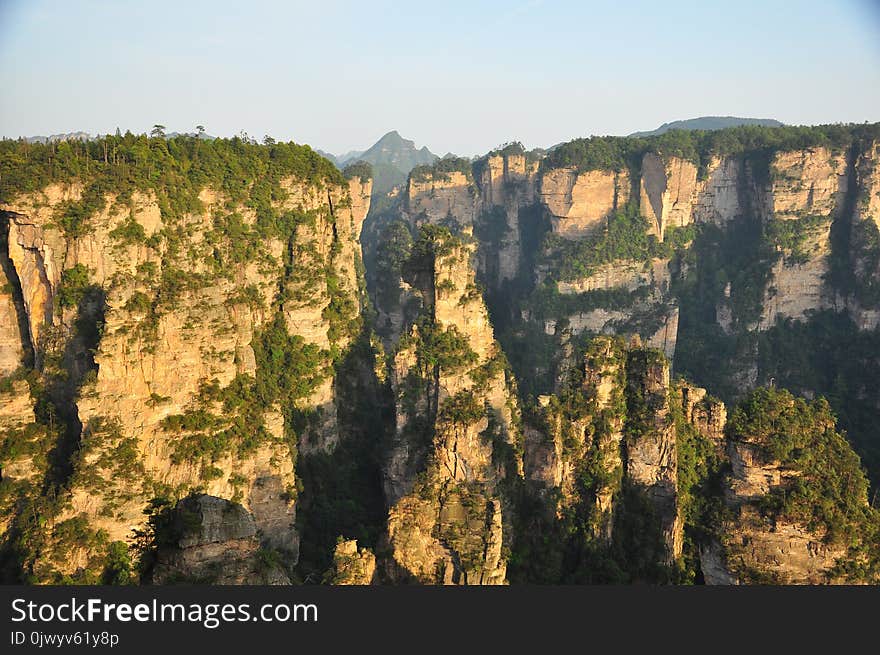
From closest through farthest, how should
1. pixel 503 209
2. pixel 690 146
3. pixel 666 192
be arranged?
pixel 666 192 < pixel 690 146 < pixel 503 209

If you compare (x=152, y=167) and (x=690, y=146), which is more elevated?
(x=690, y=146)

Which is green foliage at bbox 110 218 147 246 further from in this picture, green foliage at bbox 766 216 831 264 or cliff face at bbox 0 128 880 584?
green foliage at bbox 766 216 831 264

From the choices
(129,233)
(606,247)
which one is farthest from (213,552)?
(606,247)

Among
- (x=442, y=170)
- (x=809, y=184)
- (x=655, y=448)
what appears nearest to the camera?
(x=655, y=448)

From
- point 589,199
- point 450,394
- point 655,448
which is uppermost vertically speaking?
point 589,199

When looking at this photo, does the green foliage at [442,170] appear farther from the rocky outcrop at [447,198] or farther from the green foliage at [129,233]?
the green foliage at [129,233]

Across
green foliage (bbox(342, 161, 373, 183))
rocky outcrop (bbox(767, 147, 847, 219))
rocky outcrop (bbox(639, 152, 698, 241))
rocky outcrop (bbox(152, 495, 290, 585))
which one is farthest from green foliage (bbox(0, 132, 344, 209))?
rocky outcrop (bbox(767, 147, 847, 219))

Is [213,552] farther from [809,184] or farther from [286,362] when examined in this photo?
[809,184]
